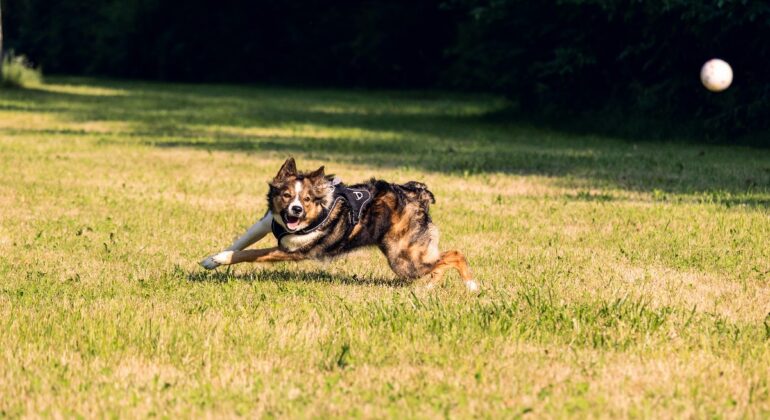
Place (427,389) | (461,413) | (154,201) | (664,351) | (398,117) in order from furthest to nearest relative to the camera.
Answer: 1. (398,117)
2. (154,201)
3. (664,351)
4. (427,389)
5. (461,413)

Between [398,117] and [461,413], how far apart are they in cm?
2926

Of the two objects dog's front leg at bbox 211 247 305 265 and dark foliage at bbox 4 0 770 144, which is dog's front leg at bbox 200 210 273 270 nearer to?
dog's front leg at bbox 211 247 305 265

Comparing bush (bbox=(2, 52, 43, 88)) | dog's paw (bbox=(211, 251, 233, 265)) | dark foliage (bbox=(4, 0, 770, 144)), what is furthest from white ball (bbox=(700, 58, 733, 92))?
bush (bbox=(2, 52, 43, 88))

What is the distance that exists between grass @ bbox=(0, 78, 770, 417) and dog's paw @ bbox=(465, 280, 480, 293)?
0.12m

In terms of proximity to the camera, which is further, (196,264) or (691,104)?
(691,104)

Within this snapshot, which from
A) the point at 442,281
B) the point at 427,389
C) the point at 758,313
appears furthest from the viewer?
the point at 442,281

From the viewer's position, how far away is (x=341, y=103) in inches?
Result: 1698

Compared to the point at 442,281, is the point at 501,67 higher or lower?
higher

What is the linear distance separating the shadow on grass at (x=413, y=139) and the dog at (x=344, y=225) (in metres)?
6.41

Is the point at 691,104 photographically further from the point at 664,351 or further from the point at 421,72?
the point at 421,72

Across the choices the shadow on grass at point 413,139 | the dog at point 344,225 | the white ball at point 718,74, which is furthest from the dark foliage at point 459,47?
the dog at point 344,225

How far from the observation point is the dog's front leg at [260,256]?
858cm

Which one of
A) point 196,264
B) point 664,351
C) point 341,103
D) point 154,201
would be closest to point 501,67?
point 341,103

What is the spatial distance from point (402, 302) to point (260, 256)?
116 centimetres
